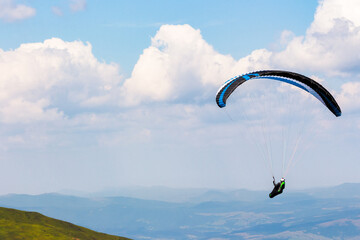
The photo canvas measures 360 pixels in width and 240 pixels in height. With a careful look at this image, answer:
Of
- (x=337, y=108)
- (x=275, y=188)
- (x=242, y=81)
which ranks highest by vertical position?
(x=242, y=81)

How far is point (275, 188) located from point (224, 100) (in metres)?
12.2

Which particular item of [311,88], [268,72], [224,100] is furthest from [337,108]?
[224,100]

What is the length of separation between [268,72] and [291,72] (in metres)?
2.62

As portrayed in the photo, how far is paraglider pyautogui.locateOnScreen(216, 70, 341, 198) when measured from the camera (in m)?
50.0

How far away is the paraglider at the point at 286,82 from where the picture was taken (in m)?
50.0

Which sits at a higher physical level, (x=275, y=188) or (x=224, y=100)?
(x=224, y=100)

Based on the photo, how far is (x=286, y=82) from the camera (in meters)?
53.3

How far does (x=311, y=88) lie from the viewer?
51406 millimetres

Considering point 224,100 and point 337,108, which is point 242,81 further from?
point 337,108

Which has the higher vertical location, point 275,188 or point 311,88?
point 311,88

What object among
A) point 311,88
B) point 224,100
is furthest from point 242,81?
point 311,88

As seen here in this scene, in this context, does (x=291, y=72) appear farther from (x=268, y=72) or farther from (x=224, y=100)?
(x=224, y=100)

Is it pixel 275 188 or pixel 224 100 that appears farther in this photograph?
pixel 224 100

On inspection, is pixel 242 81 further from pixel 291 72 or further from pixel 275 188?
pixel 275 188
